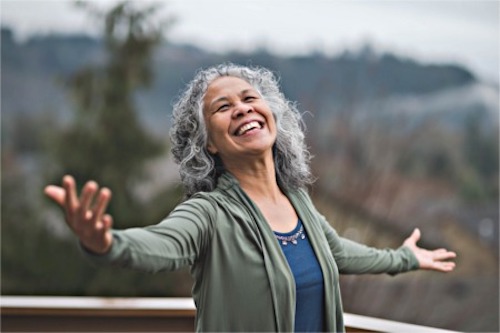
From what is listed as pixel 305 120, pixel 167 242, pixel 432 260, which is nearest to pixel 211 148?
pixel 167 242

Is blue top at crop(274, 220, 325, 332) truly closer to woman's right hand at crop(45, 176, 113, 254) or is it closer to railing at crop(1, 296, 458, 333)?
woman's right hand at crop(45, 176, 113, 254)

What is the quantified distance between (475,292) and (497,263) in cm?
51

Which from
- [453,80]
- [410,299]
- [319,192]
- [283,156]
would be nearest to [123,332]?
[283,156]

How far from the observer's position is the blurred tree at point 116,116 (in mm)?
7609

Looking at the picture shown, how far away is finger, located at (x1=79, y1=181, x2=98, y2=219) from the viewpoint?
147 centimetres

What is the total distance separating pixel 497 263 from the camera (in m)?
7.69

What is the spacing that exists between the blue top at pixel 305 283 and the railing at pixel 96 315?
1.37m

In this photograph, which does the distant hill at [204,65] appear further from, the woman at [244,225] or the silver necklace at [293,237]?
the silver necklace at [293,237]

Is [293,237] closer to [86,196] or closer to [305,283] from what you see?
[305,283]

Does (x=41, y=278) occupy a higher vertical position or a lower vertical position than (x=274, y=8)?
lower

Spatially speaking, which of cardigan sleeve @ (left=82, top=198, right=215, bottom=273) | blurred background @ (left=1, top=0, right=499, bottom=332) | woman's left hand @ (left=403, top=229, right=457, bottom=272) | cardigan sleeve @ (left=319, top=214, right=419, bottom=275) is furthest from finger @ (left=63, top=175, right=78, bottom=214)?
blurred background @ (left=1, top=0, right=499, bottom=332)

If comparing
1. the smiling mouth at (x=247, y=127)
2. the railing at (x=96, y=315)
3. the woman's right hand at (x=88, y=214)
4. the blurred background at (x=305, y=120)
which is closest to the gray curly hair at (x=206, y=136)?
the smiling mouth at (x=247, y=127)

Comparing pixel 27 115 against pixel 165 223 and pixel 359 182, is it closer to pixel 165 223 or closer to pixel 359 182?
pixel 359 182

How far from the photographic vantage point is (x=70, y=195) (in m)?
1.48
